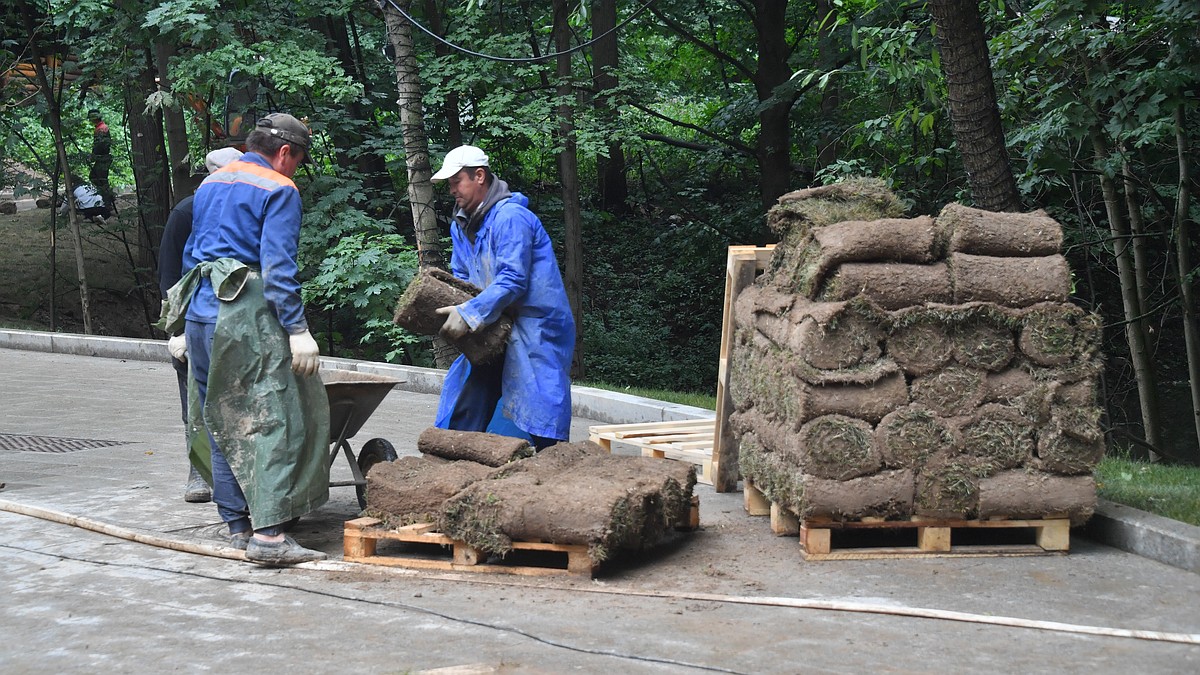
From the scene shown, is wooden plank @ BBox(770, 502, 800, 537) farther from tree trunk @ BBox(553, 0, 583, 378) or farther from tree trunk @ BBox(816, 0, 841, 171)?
tree trunk @ BBox(553, 0, 583, 378)

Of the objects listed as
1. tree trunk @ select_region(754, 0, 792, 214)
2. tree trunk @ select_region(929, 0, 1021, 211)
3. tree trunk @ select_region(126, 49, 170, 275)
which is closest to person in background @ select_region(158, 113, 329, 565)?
tree trunk @ select_region(929, 0, 1021, 211)

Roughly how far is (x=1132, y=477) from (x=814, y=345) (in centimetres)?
280

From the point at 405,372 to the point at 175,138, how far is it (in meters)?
6.36

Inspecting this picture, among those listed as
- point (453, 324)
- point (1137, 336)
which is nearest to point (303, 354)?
point (453, 324)

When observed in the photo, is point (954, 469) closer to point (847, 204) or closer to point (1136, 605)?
point (1136, 605)

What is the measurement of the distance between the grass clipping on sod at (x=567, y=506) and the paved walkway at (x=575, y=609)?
0.64 ft

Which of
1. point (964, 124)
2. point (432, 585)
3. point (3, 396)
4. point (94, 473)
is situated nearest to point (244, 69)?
point (3, 396)

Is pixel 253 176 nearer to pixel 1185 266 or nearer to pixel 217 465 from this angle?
pixel 217 465

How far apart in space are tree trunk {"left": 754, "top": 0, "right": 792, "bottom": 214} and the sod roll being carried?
11214mm

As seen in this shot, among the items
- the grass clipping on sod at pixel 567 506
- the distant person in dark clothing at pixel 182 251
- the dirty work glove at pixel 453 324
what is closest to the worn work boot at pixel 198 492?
the distant person in dark clothing at pixel 182 251

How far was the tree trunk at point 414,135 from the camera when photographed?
34.8ft

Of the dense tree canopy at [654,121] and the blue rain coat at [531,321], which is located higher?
the dense tree canopy at [654,121]

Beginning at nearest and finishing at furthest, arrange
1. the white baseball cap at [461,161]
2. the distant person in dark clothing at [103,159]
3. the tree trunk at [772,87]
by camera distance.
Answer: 1. the white baseball cap at [461,161]
2. the tree trunk at [772,87]
3. the distant person in dark clothing at [103,159]

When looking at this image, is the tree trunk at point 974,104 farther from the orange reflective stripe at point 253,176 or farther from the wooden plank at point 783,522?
the orange reflective stripe at point 253,176
